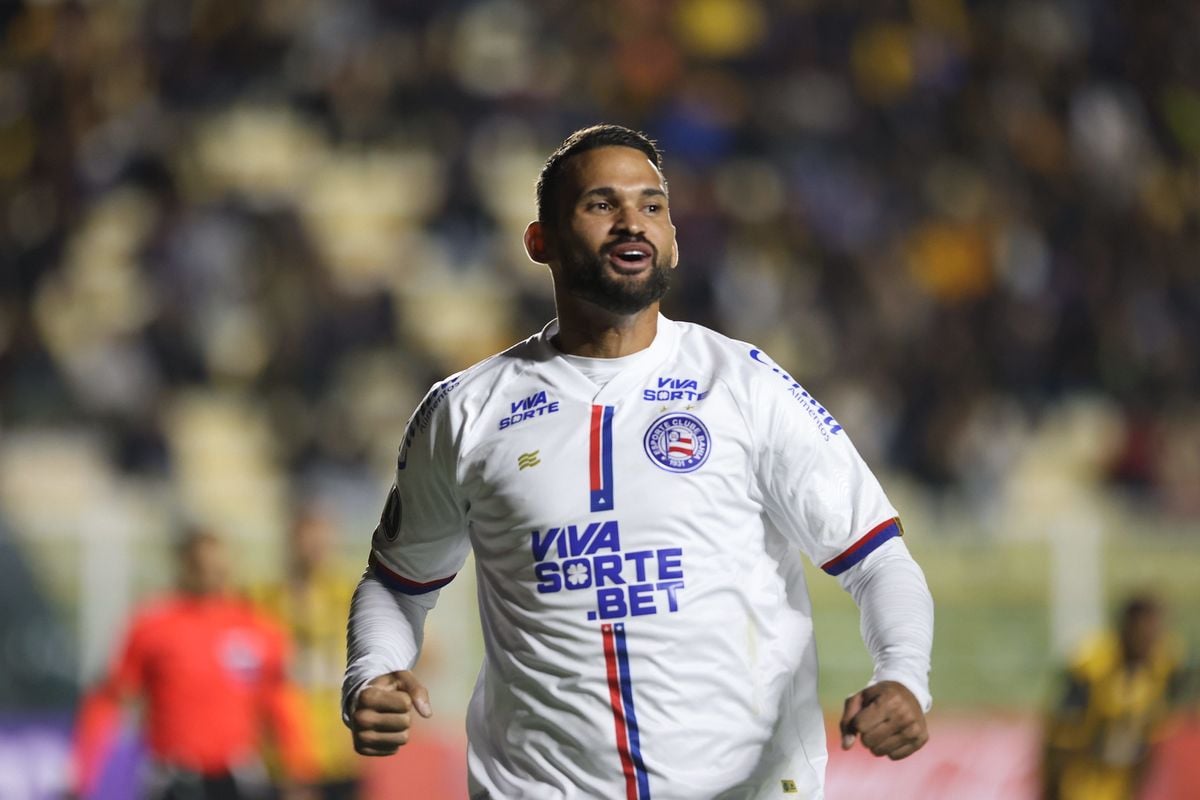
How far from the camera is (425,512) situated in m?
3.59

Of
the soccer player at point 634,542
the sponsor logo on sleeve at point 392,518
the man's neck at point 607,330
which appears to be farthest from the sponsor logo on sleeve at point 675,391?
the sponsor logo on sleeve at point 392,518

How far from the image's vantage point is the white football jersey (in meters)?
3.25

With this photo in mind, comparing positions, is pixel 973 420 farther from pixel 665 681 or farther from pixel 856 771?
pixel 665 681

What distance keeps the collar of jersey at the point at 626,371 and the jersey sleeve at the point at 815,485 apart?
226mm

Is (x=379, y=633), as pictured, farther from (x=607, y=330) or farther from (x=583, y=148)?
(x=583, y=148)

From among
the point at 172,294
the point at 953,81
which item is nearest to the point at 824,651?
the point at 172,294

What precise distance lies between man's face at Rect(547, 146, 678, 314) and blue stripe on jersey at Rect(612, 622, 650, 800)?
0.68 metres

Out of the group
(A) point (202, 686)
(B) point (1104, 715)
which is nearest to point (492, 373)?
(A) point (202, 686)

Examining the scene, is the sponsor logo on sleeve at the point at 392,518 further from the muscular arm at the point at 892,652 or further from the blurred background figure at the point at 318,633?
the blurred background figure at the point at 318,633

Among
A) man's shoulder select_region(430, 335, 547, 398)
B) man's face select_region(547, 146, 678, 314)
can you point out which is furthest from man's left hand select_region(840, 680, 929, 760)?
man's shoulder select_region(430, 335, 547, 398)

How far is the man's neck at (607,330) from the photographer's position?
3.53 m

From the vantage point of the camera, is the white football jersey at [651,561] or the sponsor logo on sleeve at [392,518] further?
the sponsor logo on sleeve at [392,518]

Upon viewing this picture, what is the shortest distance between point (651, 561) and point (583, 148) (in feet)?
2.86

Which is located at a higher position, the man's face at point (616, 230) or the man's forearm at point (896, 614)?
the man's face at point (616, 230)
